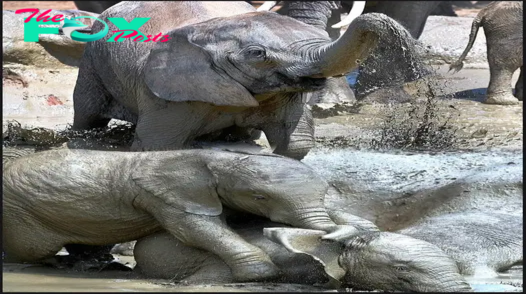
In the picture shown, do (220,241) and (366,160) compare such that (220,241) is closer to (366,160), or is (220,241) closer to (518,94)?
(366,160)

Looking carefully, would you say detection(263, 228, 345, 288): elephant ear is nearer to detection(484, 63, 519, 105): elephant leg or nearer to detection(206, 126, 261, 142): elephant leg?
detection(206, 126, 261, 142): elephant leg

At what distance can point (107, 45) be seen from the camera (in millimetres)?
6285

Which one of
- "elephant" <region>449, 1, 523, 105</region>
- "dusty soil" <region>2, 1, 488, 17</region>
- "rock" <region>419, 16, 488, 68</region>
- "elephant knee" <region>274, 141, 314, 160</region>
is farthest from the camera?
"dusty soil" <region>2, 1, 488, 17</region>

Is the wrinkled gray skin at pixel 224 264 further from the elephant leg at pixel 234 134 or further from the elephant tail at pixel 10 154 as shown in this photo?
the elephant leg at pixel 234 134

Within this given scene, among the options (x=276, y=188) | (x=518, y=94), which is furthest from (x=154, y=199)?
(x=518, y=94)

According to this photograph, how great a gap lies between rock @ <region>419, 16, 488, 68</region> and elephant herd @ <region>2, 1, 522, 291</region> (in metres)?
5.14

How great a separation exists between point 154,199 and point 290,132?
4.65 feet

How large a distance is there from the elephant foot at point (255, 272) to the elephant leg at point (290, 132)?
1.52 meters

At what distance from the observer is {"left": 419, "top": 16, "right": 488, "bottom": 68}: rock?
437 inches

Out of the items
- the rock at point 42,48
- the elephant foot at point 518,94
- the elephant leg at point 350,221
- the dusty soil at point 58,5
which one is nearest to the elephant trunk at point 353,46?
the elephant leg at point 350,221

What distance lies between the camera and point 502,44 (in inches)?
360

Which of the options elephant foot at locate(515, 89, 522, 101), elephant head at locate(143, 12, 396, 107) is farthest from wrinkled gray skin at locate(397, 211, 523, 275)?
elephant foot at locate(515, 89, 522, 101)

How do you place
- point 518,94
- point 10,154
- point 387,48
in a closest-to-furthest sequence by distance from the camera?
1. point 10,154
2. point 387,48
3. point 518,94

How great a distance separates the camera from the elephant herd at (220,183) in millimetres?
4391
